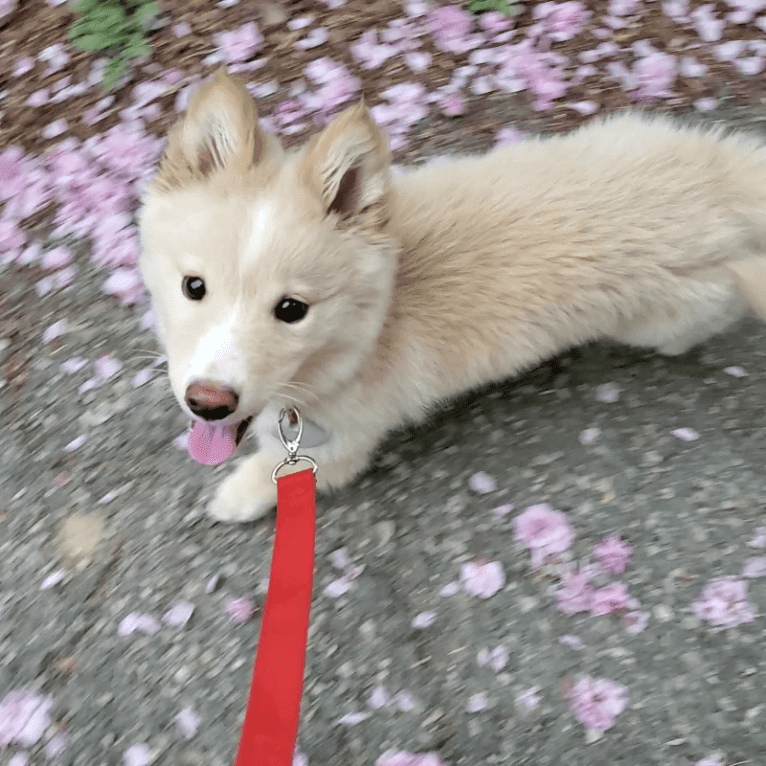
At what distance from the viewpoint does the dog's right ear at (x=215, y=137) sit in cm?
121

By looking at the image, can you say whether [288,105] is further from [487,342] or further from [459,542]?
[459,542]

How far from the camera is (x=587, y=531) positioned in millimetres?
1909

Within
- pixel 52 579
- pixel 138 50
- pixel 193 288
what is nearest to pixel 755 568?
pixel 193 288

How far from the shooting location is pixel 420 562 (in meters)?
1.92

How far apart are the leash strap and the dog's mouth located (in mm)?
329

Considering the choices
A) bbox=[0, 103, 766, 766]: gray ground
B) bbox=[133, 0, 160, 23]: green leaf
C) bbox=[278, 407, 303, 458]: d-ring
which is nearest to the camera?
bbox=[278, 407, 303, 458]: d-ring

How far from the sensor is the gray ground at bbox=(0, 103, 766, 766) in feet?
5.60

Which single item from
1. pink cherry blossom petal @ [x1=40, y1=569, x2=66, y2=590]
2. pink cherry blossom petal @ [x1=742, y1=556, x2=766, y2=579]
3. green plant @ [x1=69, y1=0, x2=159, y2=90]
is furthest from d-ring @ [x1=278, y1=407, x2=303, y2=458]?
green plant @ [x1=69, y1=0, x2=159, y2=90]

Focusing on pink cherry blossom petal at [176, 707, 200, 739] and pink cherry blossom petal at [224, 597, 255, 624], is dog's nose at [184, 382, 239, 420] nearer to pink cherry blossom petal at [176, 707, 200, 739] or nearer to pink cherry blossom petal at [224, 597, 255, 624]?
pink cherry blossom petal at [224, 597, 255, 624]

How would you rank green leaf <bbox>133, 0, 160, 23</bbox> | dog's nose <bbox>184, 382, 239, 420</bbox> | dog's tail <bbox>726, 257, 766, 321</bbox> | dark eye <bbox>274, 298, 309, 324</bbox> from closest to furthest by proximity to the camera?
dog's nose <bbox>184, 382, 239, 420</bbox>, dark eye <bbox>274, 298, 309, 324</bbox>, dog's tail <bbox>726, 257, 766, 321</bbox>, green leaf <bbox>133, 0, 160, 23</bbox>

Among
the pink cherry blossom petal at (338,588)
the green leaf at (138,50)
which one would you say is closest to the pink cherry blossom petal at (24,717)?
the pink cherry blossom petal at (338,588)

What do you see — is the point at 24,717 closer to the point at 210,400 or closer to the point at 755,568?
the point at 210,400

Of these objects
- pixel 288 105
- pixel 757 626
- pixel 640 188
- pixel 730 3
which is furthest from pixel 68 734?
pixel 730 3

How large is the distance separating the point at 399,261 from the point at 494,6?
5.70ft
